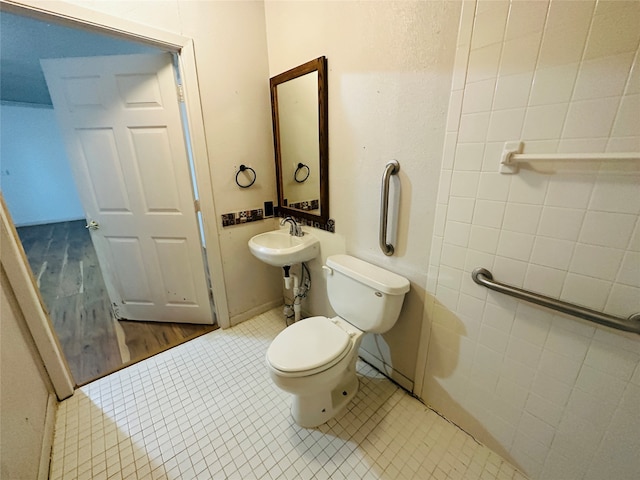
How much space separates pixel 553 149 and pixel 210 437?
5.81ft

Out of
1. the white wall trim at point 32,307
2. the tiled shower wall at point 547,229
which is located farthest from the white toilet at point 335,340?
the white wall trim at point 32,307

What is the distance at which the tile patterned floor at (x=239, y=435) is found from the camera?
3.63 feet

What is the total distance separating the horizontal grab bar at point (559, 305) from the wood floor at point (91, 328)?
185cm

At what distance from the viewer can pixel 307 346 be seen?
1.19 metres

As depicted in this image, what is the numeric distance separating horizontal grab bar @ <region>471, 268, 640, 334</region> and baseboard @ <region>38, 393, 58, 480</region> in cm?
191

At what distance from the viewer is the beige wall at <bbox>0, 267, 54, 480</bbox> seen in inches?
36.9

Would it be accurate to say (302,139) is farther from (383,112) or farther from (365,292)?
(365,292)

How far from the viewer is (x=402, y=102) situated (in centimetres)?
111

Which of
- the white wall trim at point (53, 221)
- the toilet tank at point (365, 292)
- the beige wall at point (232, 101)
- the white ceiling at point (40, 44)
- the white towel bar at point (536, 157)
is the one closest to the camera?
the white towel bar at point (536, 157)

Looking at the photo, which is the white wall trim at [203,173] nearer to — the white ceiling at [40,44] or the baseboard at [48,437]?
the white ceiling at [40,44]

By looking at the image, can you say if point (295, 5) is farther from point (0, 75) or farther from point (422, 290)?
point (0, 75)

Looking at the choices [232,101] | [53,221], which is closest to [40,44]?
[232,101]

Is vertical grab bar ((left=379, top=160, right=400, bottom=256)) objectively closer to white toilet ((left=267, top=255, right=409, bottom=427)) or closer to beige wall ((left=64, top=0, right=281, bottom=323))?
white toilet ((left=267, top=255, right=409, bottom=427))

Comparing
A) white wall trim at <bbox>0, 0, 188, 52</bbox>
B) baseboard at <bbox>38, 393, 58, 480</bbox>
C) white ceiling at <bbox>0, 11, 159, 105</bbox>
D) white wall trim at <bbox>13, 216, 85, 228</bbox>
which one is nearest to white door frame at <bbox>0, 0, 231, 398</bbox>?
white wall trim at <bbox>0, 0, 188, 52</bbox>
